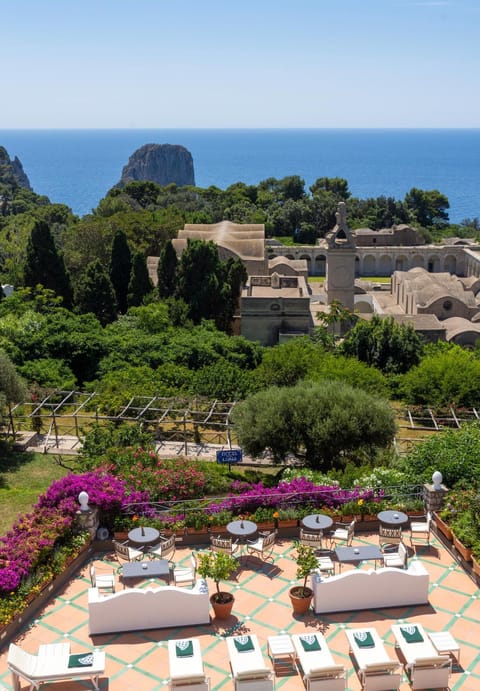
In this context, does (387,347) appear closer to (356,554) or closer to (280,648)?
(356,554)

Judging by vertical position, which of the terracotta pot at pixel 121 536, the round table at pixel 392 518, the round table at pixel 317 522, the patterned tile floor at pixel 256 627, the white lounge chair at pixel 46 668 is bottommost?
the patterned tile floor at pixel 256 627

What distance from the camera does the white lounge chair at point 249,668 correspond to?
11055mm

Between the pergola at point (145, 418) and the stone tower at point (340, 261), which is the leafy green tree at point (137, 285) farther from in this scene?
the pergola at point (145, 418)

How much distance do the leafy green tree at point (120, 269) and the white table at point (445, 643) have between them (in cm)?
4029

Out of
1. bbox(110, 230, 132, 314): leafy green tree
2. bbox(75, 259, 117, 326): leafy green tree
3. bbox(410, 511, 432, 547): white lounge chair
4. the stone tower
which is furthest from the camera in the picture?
the stone tower

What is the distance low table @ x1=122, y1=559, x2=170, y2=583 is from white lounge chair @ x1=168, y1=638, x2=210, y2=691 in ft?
8.17

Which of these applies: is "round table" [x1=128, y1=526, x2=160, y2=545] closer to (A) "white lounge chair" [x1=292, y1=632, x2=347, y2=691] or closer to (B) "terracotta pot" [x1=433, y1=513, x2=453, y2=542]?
(A) "white lounge chair" [x1=292, y1=632, x2=347, y2=691]

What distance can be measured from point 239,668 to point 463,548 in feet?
20.0

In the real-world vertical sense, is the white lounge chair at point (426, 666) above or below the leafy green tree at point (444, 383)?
above

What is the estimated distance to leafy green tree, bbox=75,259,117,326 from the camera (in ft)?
152

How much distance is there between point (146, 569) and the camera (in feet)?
46.5

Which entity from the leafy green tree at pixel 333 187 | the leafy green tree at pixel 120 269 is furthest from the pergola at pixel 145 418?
the leafy green tree at pixel 333 187

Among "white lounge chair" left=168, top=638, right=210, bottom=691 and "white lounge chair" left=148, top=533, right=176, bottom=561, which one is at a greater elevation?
"white lounge chair" left=168, top=638, right=210, bottom=691

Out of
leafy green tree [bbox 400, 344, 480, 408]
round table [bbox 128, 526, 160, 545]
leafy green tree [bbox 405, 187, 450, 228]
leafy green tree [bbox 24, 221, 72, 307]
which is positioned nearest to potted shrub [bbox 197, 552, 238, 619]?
round table [bbox 128, 526, 160, 545]
